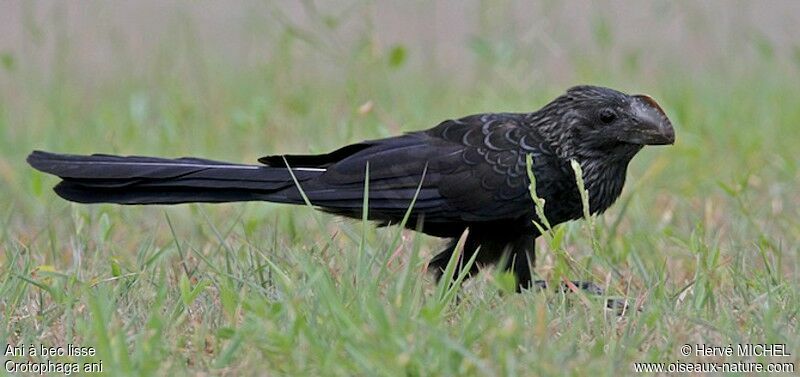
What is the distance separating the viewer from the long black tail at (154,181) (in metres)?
4.19

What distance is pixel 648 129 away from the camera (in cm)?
428

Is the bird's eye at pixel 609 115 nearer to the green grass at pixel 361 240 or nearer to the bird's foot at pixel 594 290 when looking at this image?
the green grass at pixel 361 240

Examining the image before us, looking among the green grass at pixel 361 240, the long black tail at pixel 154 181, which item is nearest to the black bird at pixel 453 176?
the long black tail at pixel 154 181

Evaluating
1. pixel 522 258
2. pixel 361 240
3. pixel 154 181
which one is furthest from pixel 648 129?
Result: pixel 154 181

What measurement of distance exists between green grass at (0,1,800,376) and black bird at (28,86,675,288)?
0.15 meters

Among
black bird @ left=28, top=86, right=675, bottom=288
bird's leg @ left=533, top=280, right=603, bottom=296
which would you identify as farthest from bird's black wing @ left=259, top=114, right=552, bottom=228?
bird's leg @ left=533, top=280, right=603, bottom=296

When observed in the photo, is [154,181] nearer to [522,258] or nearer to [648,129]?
[522,258]

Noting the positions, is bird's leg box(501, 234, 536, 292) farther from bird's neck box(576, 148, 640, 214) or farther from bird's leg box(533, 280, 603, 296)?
bird's neck box(576, 148, 640, 214)

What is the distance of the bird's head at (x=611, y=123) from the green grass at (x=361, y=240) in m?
0.35

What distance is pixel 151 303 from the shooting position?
3.75 metres

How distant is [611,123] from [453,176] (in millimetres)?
549

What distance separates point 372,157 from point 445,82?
158 inches

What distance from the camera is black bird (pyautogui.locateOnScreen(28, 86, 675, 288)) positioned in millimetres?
4234

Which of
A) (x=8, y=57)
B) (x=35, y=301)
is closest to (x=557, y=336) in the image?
(x=35, y=301)
